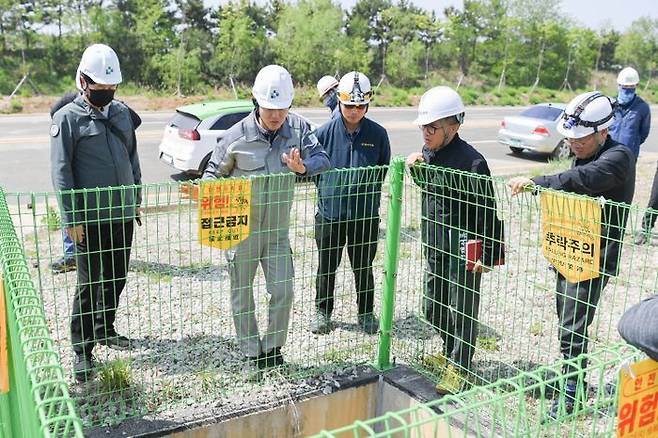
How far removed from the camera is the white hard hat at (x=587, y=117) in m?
3.29

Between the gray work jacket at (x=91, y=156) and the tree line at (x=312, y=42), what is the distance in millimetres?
28401

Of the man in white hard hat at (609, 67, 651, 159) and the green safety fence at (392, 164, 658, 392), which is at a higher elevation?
the man in white hard hat at (609, 67, 651, 159)

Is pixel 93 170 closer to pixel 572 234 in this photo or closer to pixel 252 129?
pixel 252 129

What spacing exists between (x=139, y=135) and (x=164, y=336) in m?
12.9

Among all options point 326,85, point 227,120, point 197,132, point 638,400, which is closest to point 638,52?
point 227,120

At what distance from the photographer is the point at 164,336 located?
14.6 ft

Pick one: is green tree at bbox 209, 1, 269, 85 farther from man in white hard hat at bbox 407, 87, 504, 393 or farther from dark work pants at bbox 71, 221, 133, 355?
man in white hard hat at bbox 407, 87, 504, 393

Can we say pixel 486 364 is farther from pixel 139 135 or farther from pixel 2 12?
pixel 2 12

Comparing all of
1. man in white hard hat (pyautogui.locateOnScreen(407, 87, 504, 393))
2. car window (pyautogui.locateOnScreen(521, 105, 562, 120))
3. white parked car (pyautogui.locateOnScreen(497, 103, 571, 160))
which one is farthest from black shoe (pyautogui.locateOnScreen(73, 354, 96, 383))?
car window (pyautogui.locateOnScreen(521, 105, 562, 120))

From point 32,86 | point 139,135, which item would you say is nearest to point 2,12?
point 32,86

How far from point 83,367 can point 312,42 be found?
38632 millimetres

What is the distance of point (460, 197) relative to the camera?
353cm

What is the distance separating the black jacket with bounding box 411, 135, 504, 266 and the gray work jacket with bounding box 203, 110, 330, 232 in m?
0.67

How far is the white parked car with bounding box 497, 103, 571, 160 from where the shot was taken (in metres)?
14.5
